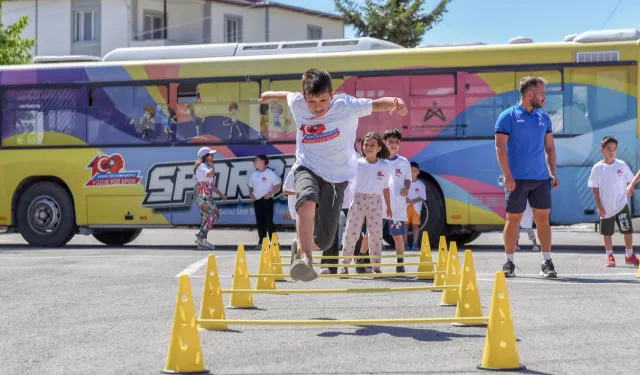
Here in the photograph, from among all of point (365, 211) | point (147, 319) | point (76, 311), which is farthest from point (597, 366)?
point (365, 211)

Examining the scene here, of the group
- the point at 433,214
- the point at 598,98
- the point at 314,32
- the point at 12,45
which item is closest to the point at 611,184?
the point at 598,98

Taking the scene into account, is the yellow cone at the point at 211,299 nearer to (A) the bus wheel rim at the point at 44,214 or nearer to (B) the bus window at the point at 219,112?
(B) the bus window at the point at 219,112

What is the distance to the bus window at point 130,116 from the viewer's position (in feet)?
Result: 65.3

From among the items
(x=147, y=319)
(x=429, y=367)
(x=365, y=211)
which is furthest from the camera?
(x=365, y=211)

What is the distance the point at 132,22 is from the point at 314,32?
10949mm

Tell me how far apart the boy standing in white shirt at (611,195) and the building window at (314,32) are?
4214 cm

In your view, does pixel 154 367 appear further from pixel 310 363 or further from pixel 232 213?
pixel 232 213

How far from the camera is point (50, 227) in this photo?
20.3 metres

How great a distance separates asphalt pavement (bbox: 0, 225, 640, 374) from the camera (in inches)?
257

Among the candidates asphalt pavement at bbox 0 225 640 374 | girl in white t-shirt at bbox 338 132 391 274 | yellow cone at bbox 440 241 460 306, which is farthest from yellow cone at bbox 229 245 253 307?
girl in white t-shirt at bbox 338 132 391 274

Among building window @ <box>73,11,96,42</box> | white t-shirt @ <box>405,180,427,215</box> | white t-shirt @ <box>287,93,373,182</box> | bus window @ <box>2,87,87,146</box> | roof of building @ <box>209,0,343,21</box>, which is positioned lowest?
white t-shirt @ <box>405,180,427,215</box>

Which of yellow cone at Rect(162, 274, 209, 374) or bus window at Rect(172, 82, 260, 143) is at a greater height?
bus window at Rect(172, 82, 260, 143)

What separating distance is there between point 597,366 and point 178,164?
14.0 meters

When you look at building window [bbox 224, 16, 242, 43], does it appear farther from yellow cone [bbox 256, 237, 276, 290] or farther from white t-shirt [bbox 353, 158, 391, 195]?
yellow cone [bbox 256, 237, 276, 290]
